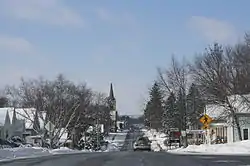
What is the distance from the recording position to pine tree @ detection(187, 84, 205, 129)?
6266cm

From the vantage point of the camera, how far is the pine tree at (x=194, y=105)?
6266 cm

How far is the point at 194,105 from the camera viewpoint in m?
68.4

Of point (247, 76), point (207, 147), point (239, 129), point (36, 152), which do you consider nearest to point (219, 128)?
point (239, 129)

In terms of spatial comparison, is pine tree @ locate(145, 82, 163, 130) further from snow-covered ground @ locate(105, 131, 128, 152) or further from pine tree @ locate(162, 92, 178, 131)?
snow-covered ground @ locate(105, 131, 128, 152)

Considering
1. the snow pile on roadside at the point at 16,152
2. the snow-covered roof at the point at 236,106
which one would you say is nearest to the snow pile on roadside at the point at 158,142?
the snow-covered roof at the point at 236,106

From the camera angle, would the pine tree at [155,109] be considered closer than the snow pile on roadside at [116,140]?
Yes

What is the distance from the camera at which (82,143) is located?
285ft

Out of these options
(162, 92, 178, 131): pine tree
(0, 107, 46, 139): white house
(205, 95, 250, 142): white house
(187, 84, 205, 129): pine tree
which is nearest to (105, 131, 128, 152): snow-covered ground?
(162, 92, 178, 131): pine tree

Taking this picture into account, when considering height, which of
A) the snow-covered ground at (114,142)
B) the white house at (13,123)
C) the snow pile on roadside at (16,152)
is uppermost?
Result: the white house at (13,123)

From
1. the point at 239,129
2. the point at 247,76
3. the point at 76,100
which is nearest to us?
the point at 247,76

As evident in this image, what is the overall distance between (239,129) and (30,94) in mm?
32777

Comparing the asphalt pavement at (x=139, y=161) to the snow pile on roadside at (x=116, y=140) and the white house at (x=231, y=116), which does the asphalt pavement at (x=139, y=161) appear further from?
the snow pile on roadside at (x=116, y=140)

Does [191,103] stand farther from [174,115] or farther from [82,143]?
[82,143]

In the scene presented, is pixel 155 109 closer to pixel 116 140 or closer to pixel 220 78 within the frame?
pixel 220 78
